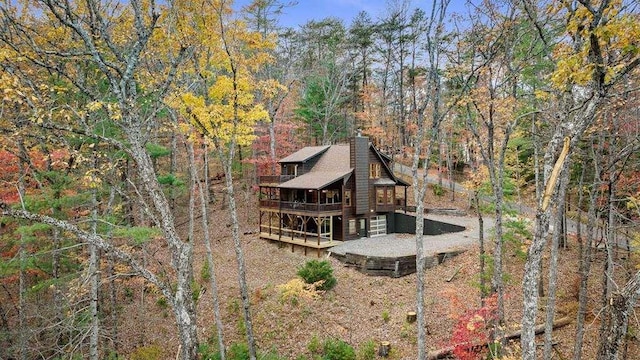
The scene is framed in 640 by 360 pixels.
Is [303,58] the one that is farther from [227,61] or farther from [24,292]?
[24,292]

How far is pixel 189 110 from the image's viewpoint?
9812 mm

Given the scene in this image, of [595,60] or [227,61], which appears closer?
[595,60]

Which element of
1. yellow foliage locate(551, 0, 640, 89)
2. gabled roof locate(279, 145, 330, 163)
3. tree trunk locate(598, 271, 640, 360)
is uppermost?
yellow foliage locate(551, 0, 640, 89)

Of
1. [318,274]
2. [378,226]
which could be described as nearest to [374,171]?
[378,226]

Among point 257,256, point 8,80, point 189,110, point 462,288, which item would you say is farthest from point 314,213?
point 8,80

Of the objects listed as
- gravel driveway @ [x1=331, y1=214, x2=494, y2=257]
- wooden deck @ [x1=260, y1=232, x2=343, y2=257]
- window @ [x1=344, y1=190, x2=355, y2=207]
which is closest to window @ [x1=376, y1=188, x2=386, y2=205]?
window @ [x1=344, y1=190, x2=355, y2=207]

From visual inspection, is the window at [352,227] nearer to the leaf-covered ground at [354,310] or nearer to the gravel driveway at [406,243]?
the gravel driveway at [406,243]

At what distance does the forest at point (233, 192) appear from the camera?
4.88 metres

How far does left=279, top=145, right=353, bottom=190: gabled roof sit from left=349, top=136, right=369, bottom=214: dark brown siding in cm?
56

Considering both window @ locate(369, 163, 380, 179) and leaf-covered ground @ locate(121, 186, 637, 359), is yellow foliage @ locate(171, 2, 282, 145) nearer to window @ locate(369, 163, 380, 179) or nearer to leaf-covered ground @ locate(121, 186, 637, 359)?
leaf-covered ground @ locate(121, 186, 637, 359)

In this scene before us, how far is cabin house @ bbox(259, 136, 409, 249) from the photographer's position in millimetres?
21625

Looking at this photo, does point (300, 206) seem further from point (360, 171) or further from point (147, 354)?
point (147, 354)

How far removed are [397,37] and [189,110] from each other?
22.2 m

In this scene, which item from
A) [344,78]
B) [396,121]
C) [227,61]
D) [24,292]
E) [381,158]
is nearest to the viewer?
[227,61]
